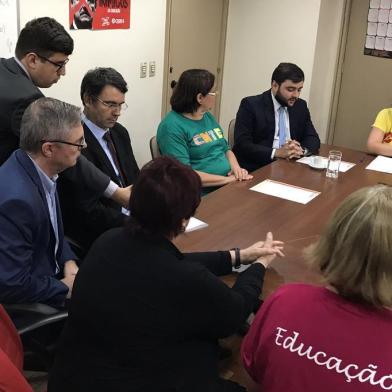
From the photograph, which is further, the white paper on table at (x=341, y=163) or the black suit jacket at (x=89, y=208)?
the white paper on table at (x=341, y=163)

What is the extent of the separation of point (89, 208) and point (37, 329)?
2.41ft

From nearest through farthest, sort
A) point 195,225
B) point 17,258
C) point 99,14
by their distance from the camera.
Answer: point 17,258 → point 195,225 → point 99,14

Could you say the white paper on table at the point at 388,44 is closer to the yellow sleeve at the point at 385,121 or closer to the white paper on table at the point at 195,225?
the yellow sleeve at the point at 385,121

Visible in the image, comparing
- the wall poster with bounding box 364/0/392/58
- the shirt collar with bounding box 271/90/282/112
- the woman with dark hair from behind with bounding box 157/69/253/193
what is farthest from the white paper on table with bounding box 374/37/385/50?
the woman with dark hair from behind with bounding box 157/69/253/193

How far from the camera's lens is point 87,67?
375cm

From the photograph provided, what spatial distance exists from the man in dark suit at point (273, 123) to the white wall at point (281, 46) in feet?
4.74

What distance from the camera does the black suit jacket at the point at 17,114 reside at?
2203 millimetres

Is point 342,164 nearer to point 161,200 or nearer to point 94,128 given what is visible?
point 94,128

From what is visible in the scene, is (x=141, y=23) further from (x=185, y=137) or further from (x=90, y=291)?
(x=90, y=291)

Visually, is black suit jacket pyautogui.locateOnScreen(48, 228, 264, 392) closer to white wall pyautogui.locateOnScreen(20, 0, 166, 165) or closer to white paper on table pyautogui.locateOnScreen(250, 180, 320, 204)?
white paper on table pyautogui.locateOnScreen(250, 180, 320, 204)

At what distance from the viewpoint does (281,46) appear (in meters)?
5.00

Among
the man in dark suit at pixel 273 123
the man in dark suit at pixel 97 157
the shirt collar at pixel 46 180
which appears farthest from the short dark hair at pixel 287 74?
the shirt collar at pixel 46 180

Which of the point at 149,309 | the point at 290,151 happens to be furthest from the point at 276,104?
the point at 149,309

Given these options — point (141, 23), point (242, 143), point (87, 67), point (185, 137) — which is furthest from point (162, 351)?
point (141, 23)
